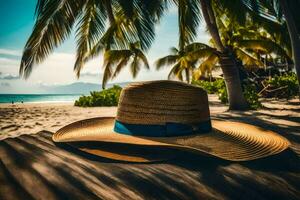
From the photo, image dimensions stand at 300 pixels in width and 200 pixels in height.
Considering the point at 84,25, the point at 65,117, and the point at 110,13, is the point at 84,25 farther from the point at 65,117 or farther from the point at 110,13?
the point at 65,117

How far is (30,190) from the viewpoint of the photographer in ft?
4.38

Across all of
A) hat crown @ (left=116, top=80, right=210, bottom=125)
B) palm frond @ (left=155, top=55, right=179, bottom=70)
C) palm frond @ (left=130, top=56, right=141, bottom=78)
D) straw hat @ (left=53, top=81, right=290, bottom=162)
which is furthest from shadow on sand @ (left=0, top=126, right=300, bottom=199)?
palm frond @ (left=155, top=55, right=179, bottom=70)

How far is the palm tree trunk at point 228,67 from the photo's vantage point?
6.93 m

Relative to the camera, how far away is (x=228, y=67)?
7.10 metres

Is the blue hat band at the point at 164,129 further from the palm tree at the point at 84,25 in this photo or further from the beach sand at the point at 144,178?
the palm tree at the point at 84,25

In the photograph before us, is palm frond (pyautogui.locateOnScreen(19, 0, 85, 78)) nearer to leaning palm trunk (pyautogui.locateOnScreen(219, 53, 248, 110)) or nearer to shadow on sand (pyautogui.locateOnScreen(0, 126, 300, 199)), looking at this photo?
shadow on sand (pyautogui.locateOnScreen(0, 126, 300, 199))

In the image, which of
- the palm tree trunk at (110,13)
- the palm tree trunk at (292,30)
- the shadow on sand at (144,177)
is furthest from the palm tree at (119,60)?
the shadow on sand at (144,177)

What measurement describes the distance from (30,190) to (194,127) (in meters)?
1.23

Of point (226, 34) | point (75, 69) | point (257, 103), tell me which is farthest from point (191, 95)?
point (226, 34)

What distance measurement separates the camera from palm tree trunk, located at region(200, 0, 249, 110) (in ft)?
22.7

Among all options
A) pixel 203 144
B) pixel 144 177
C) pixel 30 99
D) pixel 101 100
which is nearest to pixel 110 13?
pixel 101 100

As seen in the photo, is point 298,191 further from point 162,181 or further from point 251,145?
point 162,181

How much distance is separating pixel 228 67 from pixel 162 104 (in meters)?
5.57

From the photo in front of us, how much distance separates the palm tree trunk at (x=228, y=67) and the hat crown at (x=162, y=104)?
5260mm
